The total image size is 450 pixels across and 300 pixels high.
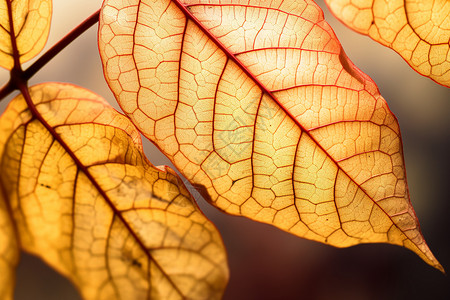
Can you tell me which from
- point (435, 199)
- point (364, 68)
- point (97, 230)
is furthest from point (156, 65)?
point (435, 199)

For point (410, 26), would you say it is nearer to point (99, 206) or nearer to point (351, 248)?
point (99, 206)

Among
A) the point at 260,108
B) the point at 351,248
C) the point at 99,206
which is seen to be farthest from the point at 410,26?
the point at 351,248

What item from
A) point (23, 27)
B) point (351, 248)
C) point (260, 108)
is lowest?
point (351, 248)

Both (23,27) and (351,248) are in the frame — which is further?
(351,248)

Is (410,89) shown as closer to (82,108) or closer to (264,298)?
(264,298)

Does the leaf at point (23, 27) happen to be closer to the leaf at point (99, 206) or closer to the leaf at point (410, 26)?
the leaf at point (99, 206)

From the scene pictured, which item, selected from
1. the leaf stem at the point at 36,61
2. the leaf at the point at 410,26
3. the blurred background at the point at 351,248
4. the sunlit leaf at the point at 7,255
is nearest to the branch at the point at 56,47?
the leaf stem at the point at 36,61
